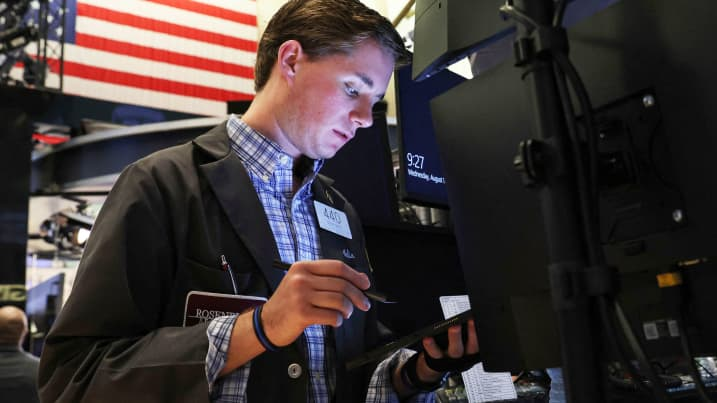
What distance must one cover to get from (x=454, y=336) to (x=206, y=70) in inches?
255

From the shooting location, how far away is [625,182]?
0.71m

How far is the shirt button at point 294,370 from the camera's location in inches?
49.0

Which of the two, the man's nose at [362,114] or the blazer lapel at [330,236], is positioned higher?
the man's nose at [362,114]

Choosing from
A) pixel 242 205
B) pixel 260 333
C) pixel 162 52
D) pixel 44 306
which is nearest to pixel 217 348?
pixel 260 333

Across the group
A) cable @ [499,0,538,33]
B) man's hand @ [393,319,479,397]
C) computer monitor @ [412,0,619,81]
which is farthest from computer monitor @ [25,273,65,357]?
cable @ [499,0,538,33]

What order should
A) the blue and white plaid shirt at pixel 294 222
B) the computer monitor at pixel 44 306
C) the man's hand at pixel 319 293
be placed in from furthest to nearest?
the computer monitor at pixel 44 306 → the blue and white plaid shirt at pixel 294 222 → the man's hand at pixel 319 293

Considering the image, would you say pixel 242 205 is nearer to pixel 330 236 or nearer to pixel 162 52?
pixel 330 236

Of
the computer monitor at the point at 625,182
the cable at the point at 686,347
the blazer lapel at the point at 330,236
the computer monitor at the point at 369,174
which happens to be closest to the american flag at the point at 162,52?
the computer monitor at the point at 369,174

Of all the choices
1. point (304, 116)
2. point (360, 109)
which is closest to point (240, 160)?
point (304, 116)

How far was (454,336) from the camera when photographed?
120 cm

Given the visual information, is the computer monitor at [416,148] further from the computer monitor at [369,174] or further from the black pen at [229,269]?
the black pen at [229,269]

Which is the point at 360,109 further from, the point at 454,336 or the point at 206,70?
the point at 206,70

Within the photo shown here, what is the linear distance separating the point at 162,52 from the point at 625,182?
682 centimetres

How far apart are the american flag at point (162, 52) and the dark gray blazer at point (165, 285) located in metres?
5.75
